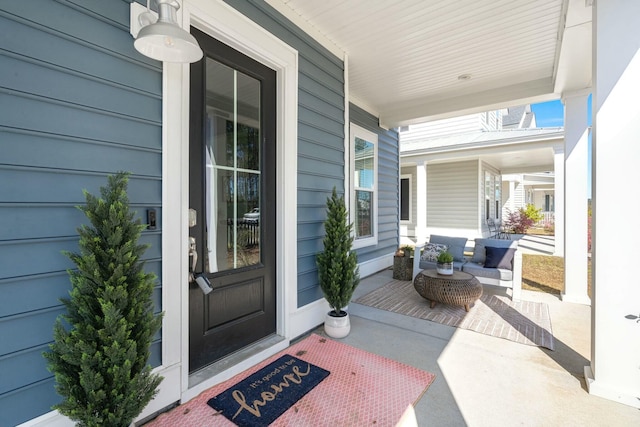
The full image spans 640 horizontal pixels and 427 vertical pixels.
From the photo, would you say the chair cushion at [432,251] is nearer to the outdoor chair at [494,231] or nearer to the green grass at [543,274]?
the green grass at [543,274]

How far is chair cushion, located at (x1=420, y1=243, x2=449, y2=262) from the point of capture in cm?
459

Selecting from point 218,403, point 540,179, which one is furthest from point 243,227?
point 540,179

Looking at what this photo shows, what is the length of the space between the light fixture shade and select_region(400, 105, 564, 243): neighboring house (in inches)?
250

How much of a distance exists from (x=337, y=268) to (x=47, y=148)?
2243mm

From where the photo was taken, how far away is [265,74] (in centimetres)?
265

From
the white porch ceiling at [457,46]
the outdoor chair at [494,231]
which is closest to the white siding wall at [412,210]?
the outdoor chair at [494,231]

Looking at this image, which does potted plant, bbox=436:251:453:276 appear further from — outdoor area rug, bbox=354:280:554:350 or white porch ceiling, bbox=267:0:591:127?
white porch ceiling, bbox=267:0:591:127

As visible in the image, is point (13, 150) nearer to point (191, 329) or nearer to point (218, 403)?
point (191, 329)

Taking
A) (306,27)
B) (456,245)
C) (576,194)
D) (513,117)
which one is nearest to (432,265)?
(456,245)

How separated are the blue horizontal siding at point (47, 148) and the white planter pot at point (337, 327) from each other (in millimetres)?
2031

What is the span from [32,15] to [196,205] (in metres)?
1.22

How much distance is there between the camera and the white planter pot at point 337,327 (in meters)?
2.89

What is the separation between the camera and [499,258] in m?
4.03

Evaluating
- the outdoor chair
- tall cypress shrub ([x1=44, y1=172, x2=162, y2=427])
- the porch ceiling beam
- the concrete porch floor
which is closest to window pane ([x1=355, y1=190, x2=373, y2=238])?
the porch ceiling beam
